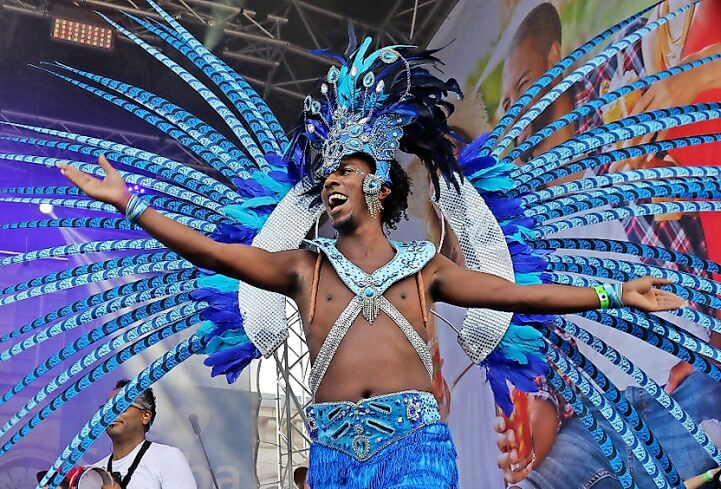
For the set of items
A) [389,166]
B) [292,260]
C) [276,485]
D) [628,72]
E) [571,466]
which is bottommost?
[276,485]

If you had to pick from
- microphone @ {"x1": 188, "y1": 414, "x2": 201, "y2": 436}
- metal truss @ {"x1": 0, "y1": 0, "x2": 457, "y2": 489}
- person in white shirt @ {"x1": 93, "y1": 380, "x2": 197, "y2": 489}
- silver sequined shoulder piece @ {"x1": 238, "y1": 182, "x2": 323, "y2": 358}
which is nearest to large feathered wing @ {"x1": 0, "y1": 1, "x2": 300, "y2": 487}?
silver sequined shoulder piece @ {"x1": 238, "y1": 182, "x2": 323, "y2": 358}

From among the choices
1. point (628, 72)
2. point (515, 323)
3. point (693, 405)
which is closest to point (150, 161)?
point (515, 323)

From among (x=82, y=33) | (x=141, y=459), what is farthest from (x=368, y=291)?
(x=82, y=33)

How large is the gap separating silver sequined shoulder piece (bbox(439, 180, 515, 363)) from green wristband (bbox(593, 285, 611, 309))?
423mm

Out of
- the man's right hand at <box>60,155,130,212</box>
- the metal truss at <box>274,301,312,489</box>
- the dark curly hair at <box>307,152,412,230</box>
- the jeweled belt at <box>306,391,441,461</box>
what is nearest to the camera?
the man's right hand at <box>60,155,130,212</box>

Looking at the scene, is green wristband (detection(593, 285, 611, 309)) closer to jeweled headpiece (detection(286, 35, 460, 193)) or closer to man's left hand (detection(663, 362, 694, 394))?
jeweled headpiece (detection(286, 35, 460, 193))

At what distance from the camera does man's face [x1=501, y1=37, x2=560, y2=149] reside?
6660 millimetres

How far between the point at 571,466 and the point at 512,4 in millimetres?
3489

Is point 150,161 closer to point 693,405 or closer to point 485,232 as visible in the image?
point 485,232

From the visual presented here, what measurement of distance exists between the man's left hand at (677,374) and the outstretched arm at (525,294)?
2.54 metres

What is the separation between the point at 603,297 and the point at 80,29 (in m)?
6.56

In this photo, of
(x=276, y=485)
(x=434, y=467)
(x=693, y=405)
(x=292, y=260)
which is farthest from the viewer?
(x=276, y=485)

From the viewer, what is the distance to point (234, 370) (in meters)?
3.12

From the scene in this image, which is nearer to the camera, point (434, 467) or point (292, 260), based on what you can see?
point (434, 467)
